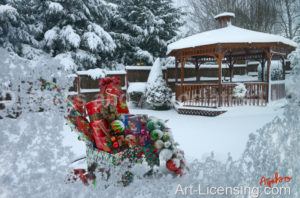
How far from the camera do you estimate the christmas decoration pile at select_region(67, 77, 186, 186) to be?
2291 millimetres

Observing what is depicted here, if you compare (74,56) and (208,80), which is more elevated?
(74,56)

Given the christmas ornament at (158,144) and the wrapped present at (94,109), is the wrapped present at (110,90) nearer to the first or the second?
the wrapped present at (94,109)

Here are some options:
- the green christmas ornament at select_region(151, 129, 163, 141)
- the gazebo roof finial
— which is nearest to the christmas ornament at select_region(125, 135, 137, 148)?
the green christmas ornament at select_region(151, 129, 163, 141)

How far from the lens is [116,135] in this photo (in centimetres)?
237

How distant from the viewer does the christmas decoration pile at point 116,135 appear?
2291 millimetres

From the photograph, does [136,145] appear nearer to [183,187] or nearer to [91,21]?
[183,187]

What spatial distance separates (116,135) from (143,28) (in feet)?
43.7

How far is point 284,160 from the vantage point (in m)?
1.11

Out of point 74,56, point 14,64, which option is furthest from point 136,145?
point 74,56

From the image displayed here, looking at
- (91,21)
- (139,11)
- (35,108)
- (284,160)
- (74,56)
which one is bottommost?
(284,160)

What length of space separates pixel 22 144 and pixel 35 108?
0.75 ft

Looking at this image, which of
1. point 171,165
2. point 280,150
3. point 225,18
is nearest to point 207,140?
point 171,165

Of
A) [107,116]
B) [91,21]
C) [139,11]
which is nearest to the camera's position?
[107,116]

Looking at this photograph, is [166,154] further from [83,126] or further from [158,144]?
[83,126]
